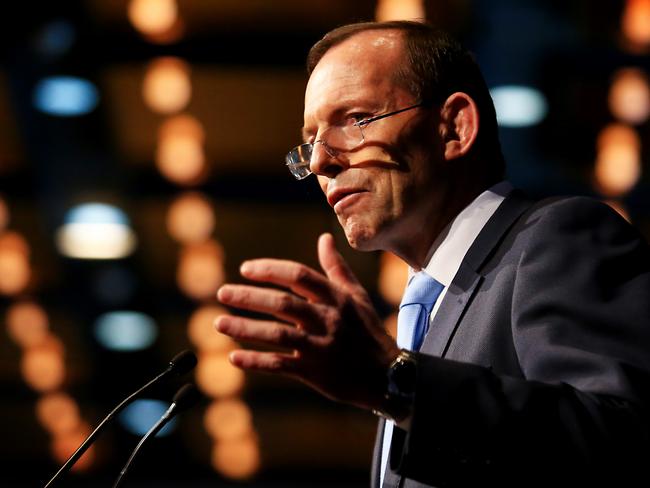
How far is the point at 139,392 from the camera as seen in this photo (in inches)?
54.4

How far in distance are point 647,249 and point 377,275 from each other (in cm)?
627

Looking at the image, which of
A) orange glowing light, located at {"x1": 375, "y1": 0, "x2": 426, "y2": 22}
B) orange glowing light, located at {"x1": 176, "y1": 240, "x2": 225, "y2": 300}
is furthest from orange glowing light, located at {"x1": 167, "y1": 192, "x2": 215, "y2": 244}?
orange glowing light, located at {"x1": 375, "y1": 0, "x2": 426, "y2": 22}

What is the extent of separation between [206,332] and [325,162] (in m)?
7.04

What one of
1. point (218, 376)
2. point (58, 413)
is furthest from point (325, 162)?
point (58, 413)

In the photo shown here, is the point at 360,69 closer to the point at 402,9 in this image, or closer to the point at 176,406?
the point at 176,406

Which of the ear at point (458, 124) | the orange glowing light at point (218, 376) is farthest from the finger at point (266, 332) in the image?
the orange glowing light at point (218, 376)

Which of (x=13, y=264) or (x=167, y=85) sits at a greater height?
(x=167, y=85)

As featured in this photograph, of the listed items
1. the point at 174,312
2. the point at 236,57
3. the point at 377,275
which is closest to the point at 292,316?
the point at 236,57

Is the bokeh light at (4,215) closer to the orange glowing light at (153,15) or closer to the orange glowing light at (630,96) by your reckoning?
the orange glowing light at (153,15)

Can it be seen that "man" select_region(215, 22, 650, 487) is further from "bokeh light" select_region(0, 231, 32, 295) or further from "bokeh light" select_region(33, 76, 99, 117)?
"bokeh light" select_region(0, 231, 32, 295)

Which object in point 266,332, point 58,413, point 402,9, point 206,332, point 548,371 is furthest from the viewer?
point 58,413

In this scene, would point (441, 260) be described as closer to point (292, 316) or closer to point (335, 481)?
point (292, 316)

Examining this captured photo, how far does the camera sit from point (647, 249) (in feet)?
4.23

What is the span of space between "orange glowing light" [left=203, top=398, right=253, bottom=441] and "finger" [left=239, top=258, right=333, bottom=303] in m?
8.57
